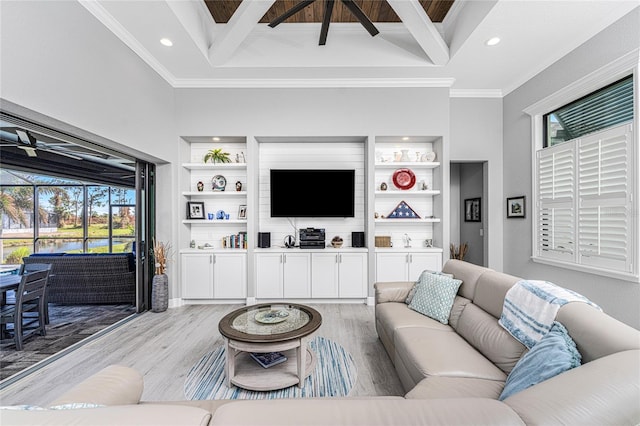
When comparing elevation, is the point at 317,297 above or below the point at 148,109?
below

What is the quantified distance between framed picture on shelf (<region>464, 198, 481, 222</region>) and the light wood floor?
2673 mm

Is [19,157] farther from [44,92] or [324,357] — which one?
[324,357]

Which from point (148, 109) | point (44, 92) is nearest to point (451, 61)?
point (148, 109)

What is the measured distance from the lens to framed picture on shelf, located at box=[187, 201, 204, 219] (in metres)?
4.28

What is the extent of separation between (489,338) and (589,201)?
2.32 meters

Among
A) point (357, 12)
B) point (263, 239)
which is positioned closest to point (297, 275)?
point (263, 239)

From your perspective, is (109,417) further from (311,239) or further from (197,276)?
(197,276)

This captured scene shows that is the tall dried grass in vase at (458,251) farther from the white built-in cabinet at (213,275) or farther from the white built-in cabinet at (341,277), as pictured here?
the white built-in cabinet at (213,275)

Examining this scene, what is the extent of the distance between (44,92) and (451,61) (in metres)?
4.19

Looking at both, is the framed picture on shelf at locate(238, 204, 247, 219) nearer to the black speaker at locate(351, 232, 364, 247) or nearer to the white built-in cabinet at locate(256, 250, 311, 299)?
the white built-in cabinet at locate(256, 250, 311, 299)

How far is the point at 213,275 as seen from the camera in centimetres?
404

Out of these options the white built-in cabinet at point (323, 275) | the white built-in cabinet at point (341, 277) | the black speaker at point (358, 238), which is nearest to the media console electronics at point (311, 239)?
the white built-in cabinet at point (323, 275)

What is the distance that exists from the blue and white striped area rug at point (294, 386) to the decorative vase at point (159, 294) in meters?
1.62

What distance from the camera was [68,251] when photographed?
136 inches
